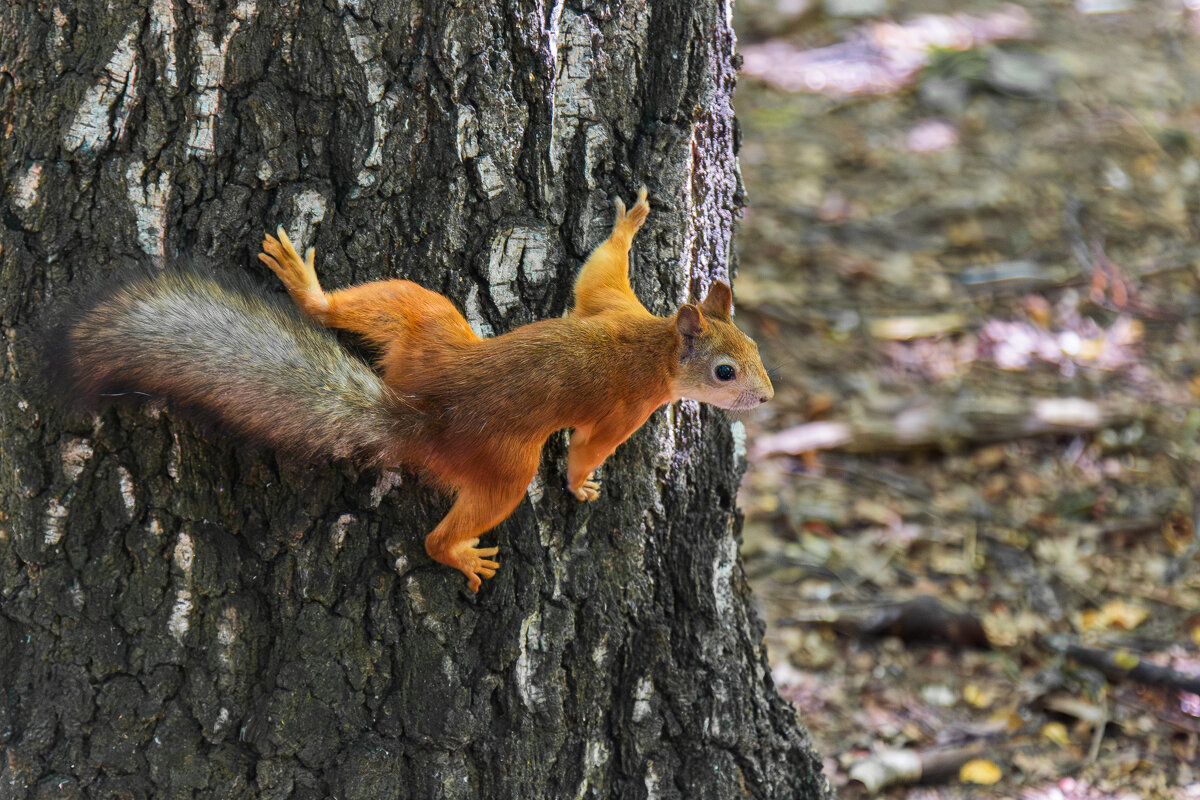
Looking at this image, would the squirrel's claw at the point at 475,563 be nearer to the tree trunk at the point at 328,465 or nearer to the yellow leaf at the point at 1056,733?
the tree trunk at the point at 328,465

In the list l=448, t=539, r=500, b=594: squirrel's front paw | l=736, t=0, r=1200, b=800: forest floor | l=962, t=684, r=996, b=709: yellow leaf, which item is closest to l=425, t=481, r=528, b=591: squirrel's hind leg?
l=448, t=539, r=500, b=594: squirrel's front paw

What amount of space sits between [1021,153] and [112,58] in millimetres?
6701

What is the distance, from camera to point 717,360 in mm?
2184

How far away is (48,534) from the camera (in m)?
2.06

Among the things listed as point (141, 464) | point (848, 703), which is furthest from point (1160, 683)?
point (141, 464)

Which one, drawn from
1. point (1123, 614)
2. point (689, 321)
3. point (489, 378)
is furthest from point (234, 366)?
point (1123, 614)

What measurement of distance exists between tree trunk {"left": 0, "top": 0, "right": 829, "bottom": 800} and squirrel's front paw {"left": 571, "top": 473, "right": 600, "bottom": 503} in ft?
0.12

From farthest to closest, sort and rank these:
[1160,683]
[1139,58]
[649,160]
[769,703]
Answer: [1139,58] < [1160,683] < [769,703] < [649,160]

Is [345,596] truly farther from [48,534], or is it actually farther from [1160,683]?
[1160,683]

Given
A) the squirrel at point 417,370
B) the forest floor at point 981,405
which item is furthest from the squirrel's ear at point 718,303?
the forest floor at point 981,405

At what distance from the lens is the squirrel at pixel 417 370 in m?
1.91

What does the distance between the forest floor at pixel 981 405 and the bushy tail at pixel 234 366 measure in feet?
6.79

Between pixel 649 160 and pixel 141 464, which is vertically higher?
pixel 649 160

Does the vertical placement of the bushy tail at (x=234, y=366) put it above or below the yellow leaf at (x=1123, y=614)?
above
